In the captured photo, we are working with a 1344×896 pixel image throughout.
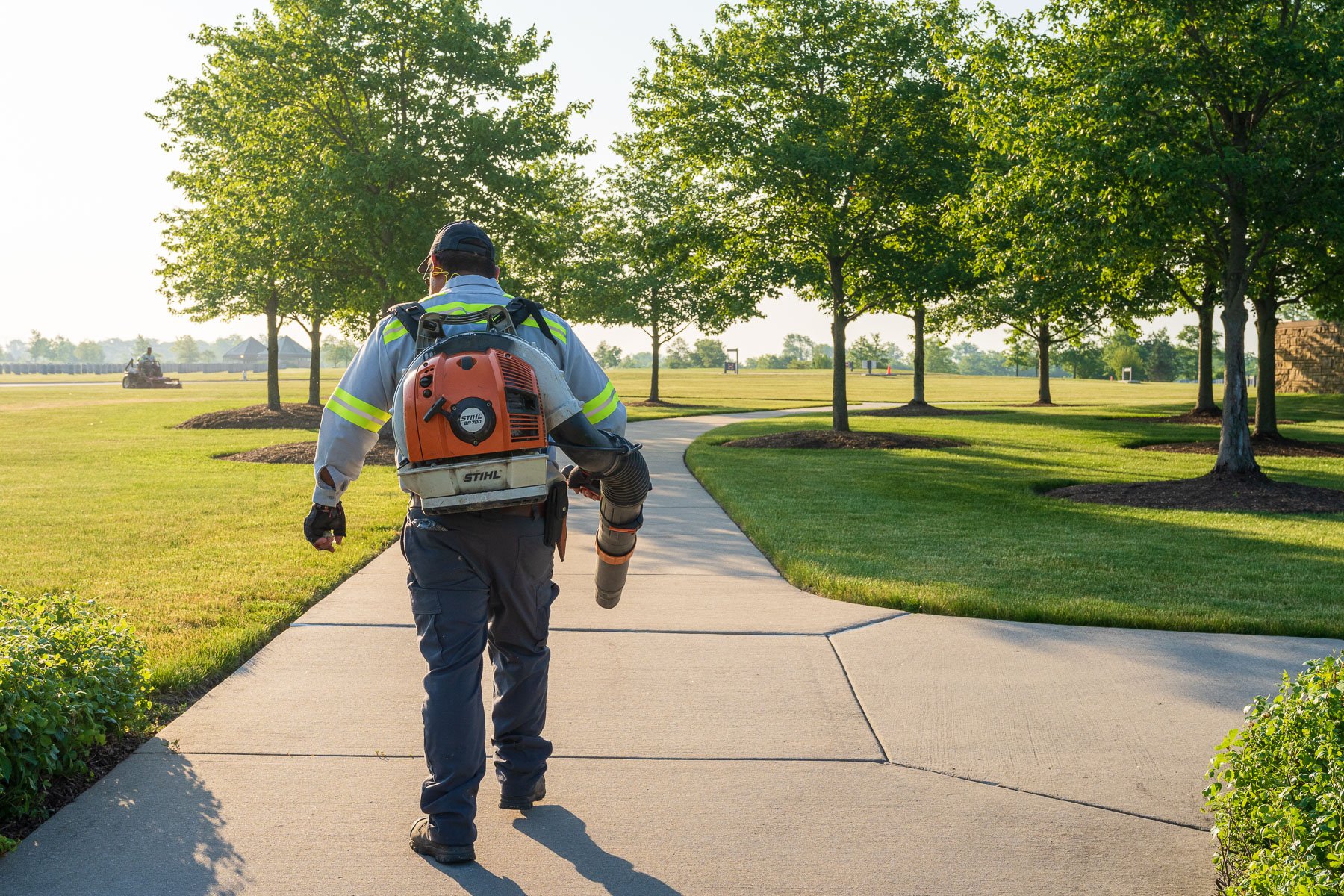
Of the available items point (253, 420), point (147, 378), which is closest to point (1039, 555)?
point (253, 420)

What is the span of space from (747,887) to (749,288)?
17.2 m

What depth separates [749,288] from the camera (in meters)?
19.8

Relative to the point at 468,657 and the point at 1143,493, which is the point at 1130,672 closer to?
the point at 468,657

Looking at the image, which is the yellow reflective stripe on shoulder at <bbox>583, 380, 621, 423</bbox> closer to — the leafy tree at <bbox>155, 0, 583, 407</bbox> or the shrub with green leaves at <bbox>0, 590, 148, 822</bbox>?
the shrub with green leaves at <bbox>0, 590, 148, 822</bbox>

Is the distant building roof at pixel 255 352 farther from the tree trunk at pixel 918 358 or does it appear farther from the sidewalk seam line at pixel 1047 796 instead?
the sidewalk seam line at pixel 1047 796

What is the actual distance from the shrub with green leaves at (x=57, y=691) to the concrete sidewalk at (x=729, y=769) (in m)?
0.16

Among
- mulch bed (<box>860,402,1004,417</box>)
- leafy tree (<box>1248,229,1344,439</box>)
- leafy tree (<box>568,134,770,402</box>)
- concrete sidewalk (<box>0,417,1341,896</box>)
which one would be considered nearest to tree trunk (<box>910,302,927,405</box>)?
mulch bed (<box>860,402,1004,417</box>)

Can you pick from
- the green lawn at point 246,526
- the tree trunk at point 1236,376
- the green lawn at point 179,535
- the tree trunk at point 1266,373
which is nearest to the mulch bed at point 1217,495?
the tree trunk at point 1236,376

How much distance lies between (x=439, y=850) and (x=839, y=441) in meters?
16.5

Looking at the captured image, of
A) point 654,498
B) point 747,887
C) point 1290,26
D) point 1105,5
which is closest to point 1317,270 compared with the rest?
point 1290,26

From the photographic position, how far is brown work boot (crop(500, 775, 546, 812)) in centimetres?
370

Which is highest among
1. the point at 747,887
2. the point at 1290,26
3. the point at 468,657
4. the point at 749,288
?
the point at 1290,26

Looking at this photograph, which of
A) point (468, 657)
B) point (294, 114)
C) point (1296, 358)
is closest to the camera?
point (468, 657)

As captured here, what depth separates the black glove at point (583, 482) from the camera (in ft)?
12.3
